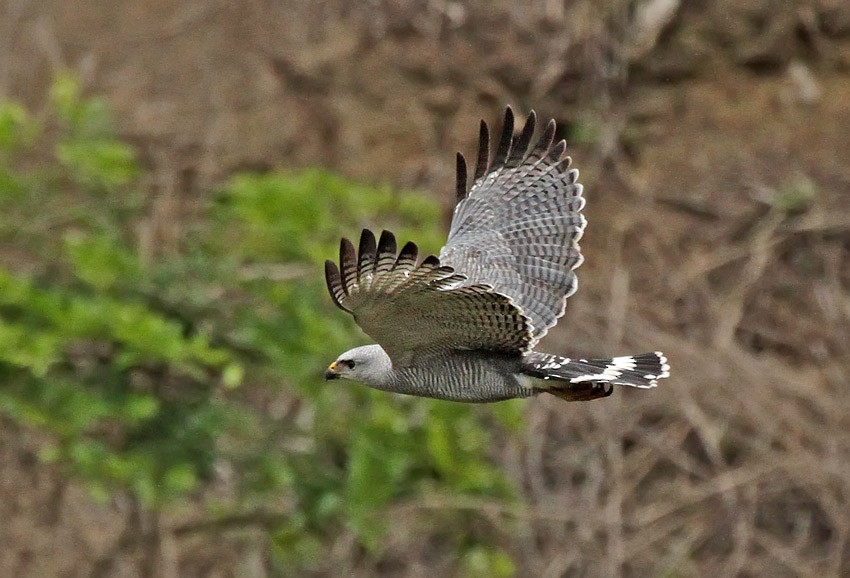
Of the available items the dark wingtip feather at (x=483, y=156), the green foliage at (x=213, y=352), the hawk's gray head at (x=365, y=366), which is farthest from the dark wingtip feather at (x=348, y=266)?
the green foliage at (x=213, y=352)

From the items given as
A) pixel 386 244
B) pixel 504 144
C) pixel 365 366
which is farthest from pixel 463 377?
pixel 504 144

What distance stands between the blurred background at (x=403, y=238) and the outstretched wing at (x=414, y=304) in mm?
2889

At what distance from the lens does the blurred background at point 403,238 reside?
28.4 ft

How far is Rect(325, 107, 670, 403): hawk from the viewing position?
189 inches

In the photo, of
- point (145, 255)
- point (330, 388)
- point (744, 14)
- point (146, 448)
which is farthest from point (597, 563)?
point (744, 14)

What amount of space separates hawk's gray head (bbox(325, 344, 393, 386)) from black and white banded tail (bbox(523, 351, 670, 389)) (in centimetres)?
48

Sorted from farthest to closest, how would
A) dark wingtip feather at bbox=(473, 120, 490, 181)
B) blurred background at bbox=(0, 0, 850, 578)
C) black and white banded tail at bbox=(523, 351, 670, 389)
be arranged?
1. blurred background at bbox=(0, 0, 850, 578)
2. dark wingtip feather at bbox=(473, 120, 490, 181)
3. black and white banded tail at bbox=(523, 351, 670, 389)

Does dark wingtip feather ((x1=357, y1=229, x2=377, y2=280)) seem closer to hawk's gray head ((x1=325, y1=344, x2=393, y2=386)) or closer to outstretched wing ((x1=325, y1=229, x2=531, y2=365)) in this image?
outstretched wing ((x1=325, y1=229, x2=531, y2=365))

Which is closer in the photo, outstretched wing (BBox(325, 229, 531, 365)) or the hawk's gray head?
outstretched wing (BBox(325, 229, 531, 365))

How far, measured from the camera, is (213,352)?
8070 mm

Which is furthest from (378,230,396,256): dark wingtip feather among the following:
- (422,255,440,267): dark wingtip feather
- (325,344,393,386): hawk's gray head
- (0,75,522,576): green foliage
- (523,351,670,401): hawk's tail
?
(0,75,522,576): green foliage

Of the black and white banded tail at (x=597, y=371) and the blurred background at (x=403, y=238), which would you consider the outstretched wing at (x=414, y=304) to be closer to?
the black and white banded tail at (x=597, y=371)

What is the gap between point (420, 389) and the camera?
5.35 m

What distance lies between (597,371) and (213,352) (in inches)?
124
